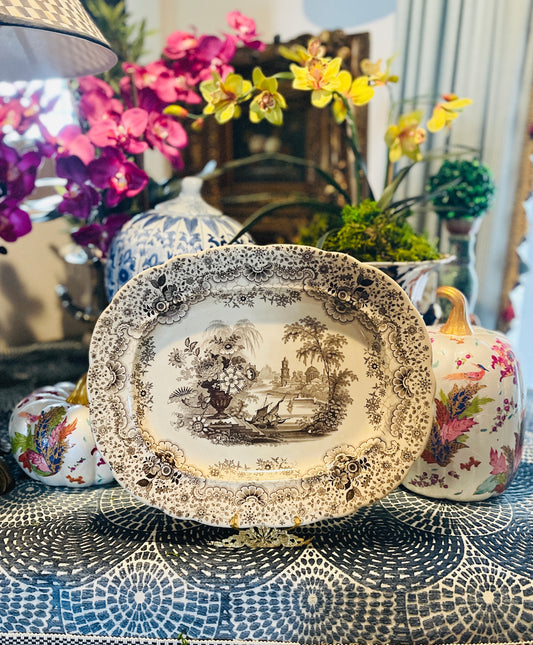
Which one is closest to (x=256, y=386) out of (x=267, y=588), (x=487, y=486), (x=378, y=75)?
(x=267, y=588)

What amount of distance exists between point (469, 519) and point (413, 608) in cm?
16

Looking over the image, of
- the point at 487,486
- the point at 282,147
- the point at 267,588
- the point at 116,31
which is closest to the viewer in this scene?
the point at 267,588

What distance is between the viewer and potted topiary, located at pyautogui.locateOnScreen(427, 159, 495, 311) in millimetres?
990

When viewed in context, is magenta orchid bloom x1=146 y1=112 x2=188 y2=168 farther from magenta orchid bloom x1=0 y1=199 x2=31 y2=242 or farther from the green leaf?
the green leaf

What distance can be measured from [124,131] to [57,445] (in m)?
0.52

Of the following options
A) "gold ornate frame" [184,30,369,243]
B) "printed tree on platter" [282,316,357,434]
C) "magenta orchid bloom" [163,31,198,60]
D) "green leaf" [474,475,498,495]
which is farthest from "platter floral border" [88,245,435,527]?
"gold ornate frame" [184,30,369,243]

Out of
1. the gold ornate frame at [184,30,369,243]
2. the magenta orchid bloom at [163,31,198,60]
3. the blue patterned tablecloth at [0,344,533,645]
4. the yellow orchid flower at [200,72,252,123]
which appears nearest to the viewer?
the blue patterned tablecloth at [0,344,533,645]

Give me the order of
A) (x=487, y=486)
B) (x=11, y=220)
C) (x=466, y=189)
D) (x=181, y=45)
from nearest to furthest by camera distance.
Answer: (x=487, y=486)
(x=11, y=220)
(x=181, y=45)
(x=466, y=189)

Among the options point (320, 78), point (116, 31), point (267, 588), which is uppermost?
point (116, 31)

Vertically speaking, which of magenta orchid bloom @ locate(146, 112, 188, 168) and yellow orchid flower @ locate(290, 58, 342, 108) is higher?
yellow orchid flower @ locate(290, 58, 342, 108)

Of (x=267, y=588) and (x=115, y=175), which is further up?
(x=115, y=175)

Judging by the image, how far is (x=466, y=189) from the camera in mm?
992

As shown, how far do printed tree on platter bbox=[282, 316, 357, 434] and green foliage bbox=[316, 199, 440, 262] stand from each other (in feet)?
0.64

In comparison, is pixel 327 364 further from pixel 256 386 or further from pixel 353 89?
pixel 353 89
